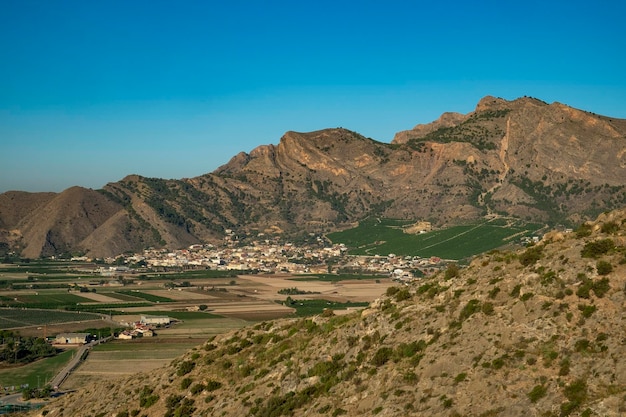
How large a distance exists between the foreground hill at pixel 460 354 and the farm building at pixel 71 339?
275ft

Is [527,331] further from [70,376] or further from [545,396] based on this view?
[70,376]

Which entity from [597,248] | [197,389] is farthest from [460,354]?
[197,389]

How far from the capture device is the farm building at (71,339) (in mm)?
133625

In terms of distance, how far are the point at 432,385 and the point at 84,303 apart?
165 metres

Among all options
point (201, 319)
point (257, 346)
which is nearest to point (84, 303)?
point (201, 319)

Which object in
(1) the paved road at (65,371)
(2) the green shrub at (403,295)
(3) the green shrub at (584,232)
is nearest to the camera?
(3) the green shrub at (584,232)

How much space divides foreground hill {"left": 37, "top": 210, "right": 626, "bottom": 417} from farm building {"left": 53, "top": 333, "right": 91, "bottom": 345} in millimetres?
83774

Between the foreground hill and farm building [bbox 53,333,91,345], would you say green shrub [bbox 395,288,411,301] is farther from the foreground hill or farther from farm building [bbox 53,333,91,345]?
farm building [bbox 53,333,91,345]

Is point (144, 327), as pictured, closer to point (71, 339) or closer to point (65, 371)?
point (71, 339)

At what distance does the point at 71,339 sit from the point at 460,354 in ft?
365

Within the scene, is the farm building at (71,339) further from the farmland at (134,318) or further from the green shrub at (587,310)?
the green shrub at (587,310)

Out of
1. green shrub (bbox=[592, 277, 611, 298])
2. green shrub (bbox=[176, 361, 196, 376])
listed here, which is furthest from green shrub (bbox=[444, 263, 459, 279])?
green shrub (bbox=[176, 361, 196, 376])

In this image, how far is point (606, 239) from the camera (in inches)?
1548

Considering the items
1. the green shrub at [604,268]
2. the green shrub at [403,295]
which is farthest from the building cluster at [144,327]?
the green shrub at [604,268]
